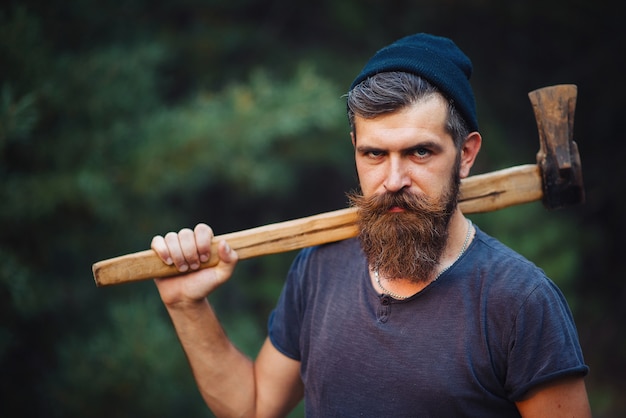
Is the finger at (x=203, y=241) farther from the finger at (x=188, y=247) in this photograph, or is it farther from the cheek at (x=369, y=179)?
the cheek at (x=369, y=179)

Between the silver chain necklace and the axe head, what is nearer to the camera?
the silver chain necklace

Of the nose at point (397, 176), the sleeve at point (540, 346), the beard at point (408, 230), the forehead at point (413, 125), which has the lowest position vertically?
the sleeve at point (540, 346)

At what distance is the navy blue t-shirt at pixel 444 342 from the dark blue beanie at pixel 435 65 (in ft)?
1.30

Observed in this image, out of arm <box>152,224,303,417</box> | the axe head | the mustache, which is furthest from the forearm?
the axe head

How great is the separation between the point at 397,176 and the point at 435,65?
313 mm

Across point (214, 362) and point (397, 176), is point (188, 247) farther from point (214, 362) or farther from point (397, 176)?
point (397, 176)

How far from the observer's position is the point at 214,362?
1812 mm

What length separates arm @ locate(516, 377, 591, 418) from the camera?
4.40ft

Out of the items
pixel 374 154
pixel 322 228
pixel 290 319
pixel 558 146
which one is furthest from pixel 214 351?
pixel 558 146

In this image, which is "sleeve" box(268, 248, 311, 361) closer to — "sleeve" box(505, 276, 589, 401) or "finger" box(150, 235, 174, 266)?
"finger" box(150, 235, 174, 266)

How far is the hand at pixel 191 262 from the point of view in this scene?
1700 millimetres

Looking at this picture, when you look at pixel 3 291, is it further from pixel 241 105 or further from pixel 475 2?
pixel 475 2

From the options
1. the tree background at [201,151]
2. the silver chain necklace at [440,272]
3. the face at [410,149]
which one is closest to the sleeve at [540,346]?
the silver chain necklace at [440,272]

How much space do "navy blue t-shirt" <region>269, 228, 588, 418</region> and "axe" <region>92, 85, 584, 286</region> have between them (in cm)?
16
